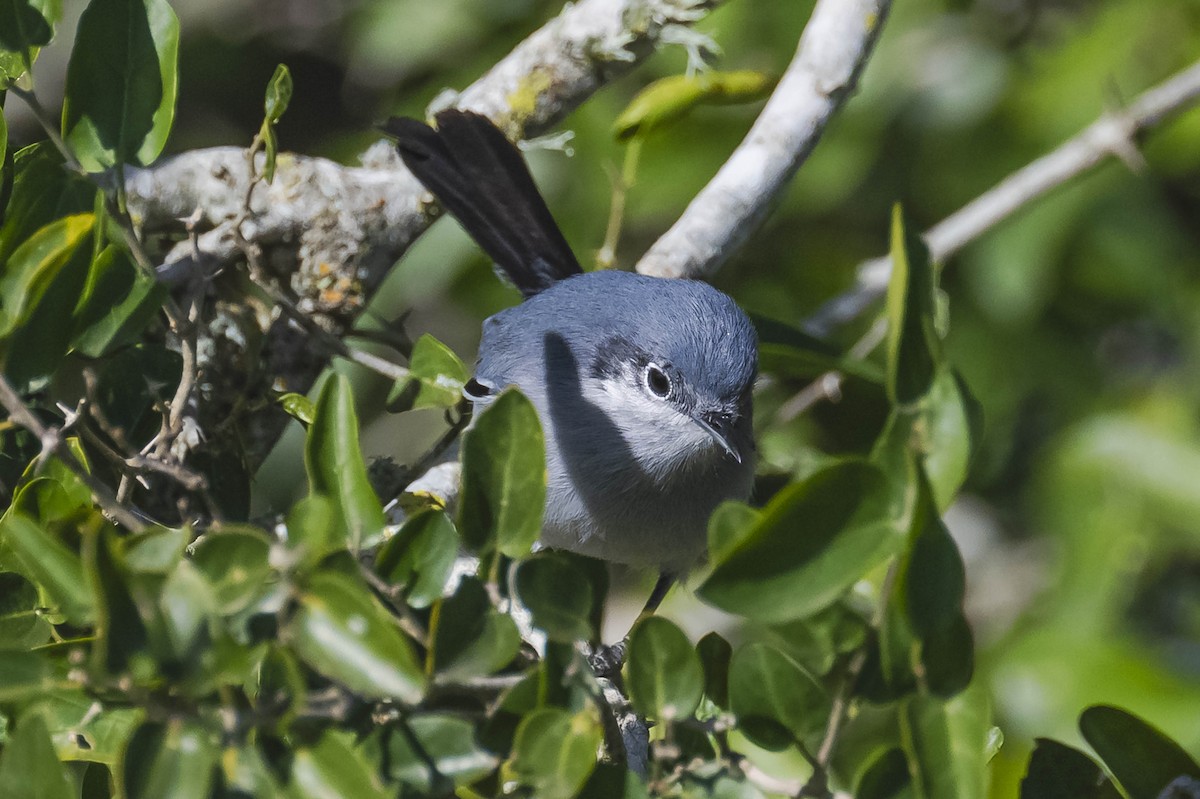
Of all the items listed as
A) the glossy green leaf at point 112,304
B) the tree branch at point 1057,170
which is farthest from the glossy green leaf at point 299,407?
the tree branch at point 1057,170

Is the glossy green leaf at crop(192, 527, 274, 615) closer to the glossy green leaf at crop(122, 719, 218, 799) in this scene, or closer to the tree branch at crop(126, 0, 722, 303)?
the glossy green leaf at crop(122, 719, 218, 799)

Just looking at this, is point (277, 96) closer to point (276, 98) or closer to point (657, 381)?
point (276, 98)

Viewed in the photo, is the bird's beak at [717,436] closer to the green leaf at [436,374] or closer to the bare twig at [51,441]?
the green leaf at [436,374]

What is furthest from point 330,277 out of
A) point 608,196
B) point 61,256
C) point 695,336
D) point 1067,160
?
point 1067,160

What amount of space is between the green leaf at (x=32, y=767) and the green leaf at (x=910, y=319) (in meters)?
0.84

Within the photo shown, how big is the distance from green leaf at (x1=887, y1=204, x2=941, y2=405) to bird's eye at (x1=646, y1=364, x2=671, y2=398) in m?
1.33

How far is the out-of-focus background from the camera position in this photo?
11.7ft

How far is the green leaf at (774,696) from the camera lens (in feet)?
3.98

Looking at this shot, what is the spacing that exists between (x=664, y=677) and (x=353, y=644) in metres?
0.34

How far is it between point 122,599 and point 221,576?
0.10 m

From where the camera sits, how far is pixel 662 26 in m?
2.80

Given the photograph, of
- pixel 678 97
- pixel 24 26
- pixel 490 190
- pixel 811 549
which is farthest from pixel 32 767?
pixel 678 97

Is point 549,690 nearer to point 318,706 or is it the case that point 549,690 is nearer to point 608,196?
point 318,706

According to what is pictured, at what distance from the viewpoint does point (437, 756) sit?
3.77 feet
